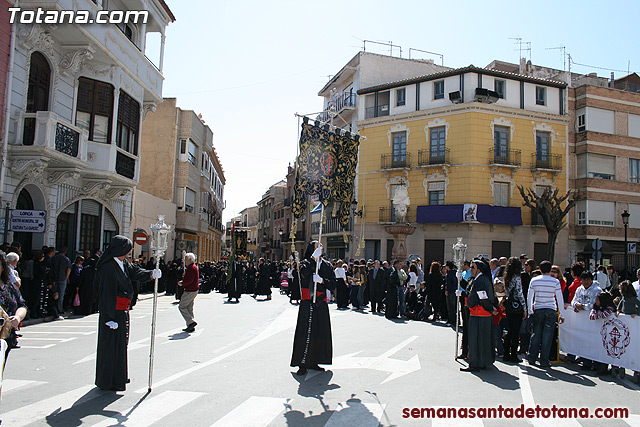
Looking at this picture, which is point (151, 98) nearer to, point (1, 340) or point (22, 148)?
point (22, 148)

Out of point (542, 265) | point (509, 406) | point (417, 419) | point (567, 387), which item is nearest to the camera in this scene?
point (417, 419)

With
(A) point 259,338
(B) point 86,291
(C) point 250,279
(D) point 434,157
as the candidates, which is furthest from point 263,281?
(D) point 434,157

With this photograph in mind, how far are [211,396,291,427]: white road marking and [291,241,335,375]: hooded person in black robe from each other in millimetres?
1562

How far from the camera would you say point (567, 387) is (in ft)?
25.0

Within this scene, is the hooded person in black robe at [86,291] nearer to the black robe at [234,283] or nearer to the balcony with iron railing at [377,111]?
the black robe at [234,283]

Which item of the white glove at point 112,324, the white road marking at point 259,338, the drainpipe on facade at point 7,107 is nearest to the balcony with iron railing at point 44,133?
the drainpipe on facade at point 7,107

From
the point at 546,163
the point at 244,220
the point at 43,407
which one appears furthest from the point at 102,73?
the point at 244,220

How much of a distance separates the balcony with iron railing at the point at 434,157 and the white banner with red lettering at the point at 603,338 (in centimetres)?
2429

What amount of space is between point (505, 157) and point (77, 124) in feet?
84.1

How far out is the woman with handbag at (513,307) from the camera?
9562mm

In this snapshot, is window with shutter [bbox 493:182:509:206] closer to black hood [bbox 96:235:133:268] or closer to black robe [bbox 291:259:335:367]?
black robe [bbox 291:259:335:367]

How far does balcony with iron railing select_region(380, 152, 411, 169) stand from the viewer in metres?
35.1

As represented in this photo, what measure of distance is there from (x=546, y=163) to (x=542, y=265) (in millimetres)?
27131

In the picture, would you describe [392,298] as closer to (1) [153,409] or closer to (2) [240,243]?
(1) [153,409]
